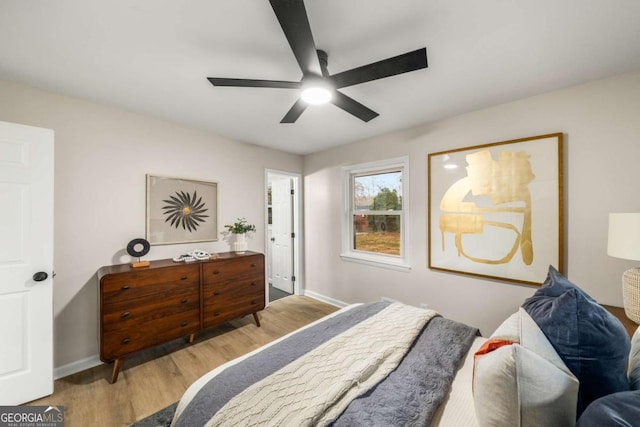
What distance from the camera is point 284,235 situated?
14.3 feet

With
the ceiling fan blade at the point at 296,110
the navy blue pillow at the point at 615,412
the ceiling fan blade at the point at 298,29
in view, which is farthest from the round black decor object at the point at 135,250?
the navy blue pillow at the point at 615,412

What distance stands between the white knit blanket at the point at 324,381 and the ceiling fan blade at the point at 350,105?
5.10 feet

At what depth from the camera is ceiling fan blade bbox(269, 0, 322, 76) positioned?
0.94 meters

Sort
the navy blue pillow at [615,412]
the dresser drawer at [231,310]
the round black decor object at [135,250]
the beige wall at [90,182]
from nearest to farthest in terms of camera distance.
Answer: the navy blue pillow at [615,412]
the beige wall at [90,182]
the round black decor object at [135,250]
the dresser drawer at [231,310]

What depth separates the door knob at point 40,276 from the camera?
1783mm

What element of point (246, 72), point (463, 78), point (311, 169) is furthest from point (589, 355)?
point (311, 169)

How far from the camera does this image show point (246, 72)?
176 centimetres

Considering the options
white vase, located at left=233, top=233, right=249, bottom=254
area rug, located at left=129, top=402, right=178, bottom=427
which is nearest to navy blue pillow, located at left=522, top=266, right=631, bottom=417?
area rug, located at left=129, top=402, right=178, bottom=427

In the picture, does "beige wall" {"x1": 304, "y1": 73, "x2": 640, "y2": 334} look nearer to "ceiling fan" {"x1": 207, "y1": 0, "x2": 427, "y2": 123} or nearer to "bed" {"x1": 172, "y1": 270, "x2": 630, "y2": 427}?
"bed" {"x1": 172, "y1": 270, "x2": 630, "y2": 427}

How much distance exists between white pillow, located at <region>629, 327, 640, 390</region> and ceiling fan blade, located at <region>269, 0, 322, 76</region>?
1814mm

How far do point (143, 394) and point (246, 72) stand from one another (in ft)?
8.59

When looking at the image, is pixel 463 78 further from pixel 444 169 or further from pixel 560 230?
pixel 560 230

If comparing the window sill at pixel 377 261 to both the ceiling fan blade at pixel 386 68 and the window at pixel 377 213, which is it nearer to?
the window at pixel 377 213

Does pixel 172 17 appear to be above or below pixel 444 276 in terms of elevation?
above
